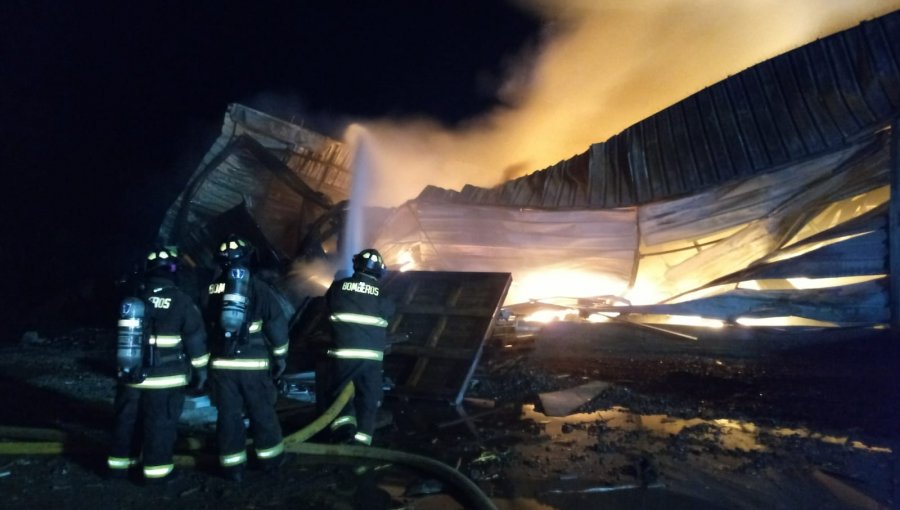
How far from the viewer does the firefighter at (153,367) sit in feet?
11.5

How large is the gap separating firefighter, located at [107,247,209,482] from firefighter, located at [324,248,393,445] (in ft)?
3.41

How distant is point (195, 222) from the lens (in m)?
10.1

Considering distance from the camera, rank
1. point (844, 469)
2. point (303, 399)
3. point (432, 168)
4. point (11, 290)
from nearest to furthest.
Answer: point (844, 469)
point (303, 399)
point (432, 168)
point (11, 290)

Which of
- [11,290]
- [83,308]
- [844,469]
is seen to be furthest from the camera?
[11,290]

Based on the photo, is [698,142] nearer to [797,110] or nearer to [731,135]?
[731,135]

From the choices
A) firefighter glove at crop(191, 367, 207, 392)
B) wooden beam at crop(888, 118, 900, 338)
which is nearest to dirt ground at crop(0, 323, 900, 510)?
wooden beam at crop(888, 118, 900, 338)

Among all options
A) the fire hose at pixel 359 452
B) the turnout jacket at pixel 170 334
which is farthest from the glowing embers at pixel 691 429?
the turnout jacket at pixel 170 334

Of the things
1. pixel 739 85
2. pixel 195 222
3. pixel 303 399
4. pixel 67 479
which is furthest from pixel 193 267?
pixel 739 85

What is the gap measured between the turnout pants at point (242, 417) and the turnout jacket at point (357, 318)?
72 centimetres

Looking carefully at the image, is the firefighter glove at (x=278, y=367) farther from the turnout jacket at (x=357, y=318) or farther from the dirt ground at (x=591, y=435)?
the dirt ground at (x=591, y=435)

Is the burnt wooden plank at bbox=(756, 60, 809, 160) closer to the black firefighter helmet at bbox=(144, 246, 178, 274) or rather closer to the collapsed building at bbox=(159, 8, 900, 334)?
the collapsed building at bbox=(159, 8, 900, 334)

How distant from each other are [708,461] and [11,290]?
19353 mm

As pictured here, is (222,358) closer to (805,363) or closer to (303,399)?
(303,399)

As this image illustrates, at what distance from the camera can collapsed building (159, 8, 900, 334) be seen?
6312 mm
